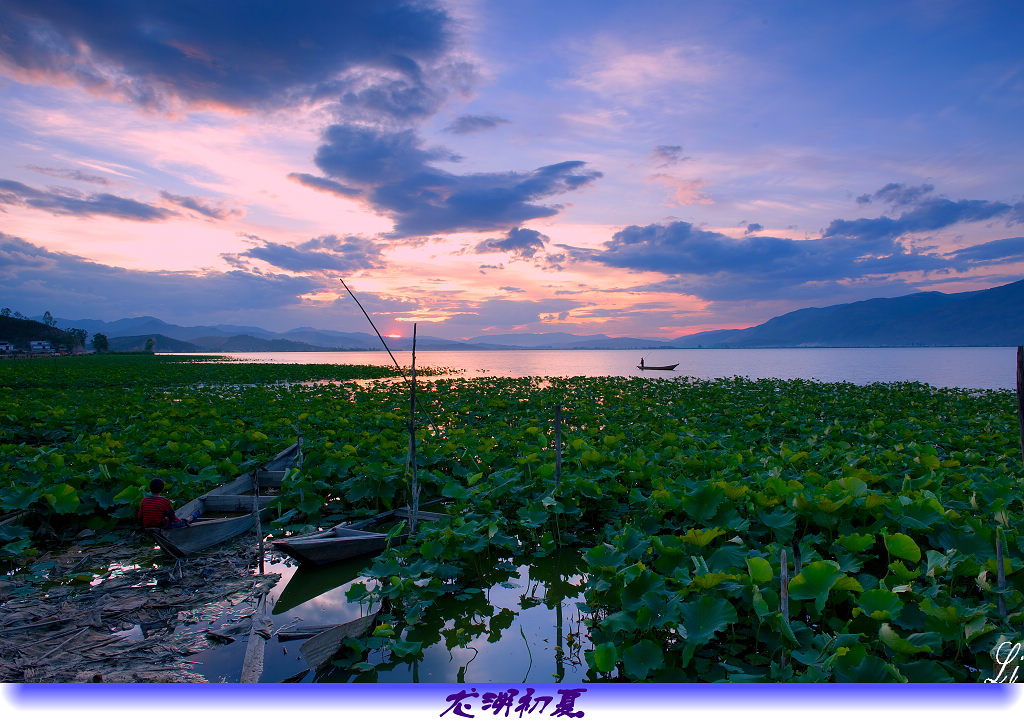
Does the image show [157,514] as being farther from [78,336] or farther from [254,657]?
[78,336]

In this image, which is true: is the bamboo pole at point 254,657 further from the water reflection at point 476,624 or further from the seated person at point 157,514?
the seated person at point 157,514

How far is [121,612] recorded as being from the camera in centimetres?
438

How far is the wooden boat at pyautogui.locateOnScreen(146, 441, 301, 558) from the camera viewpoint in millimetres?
5531

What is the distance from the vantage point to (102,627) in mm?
4164

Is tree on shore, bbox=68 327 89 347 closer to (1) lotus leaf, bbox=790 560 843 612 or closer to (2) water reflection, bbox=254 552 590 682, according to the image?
(2) water reflection, bbox=254 552 590 682

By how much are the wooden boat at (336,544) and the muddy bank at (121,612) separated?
1.31 ft

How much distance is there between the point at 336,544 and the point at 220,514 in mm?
2785

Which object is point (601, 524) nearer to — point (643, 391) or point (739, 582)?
point (739, 582)

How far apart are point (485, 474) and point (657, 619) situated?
4961 mm

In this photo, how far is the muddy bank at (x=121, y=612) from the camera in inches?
143

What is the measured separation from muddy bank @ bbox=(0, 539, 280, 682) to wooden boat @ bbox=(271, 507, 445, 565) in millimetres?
399

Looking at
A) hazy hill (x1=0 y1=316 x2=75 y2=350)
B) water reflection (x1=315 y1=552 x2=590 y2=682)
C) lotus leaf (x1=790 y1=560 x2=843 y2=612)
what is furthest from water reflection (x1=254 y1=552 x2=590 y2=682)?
hazy hill (x1=0 y1=316 x2=75 y2=350)

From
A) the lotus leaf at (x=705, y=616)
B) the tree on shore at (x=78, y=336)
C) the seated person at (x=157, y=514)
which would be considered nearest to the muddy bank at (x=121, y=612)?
the seated person at (x=157, y=514)

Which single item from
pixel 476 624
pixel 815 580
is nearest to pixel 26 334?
pixel 476 624
